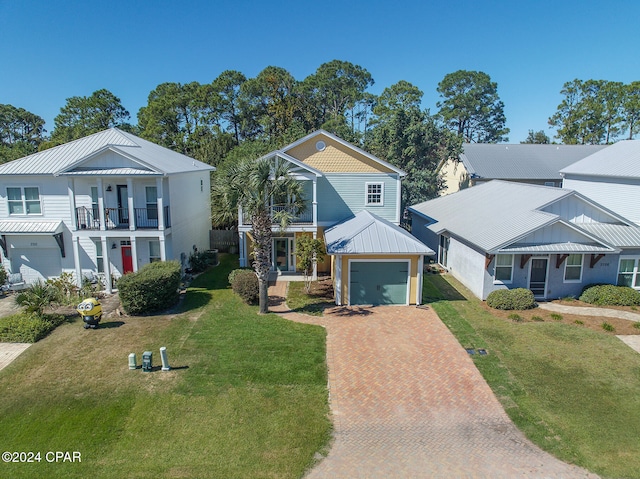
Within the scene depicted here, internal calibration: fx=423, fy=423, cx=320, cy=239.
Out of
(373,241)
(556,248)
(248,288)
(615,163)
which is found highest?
(615,163)

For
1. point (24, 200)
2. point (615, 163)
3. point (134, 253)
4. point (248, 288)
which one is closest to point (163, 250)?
point (134, 253)

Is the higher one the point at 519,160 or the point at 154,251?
the point at 519,160

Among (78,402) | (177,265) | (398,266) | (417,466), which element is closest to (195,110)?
(177,265)

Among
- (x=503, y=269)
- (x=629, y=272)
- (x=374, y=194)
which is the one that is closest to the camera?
(x=503, y=269)

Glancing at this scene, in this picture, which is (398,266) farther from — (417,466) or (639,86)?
(639,86)

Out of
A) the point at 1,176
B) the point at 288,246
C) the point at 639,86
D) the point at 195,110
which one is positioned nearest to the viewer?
the point at 1,176

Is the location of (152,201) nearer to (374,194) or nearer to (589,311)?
(374,194)

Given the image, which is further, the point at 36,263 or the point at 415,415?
the point at 36,263

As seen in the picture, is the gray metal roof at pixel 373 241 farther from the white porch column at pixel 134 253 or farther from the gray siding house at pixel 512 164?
the gray siding house at pixel 512 164
